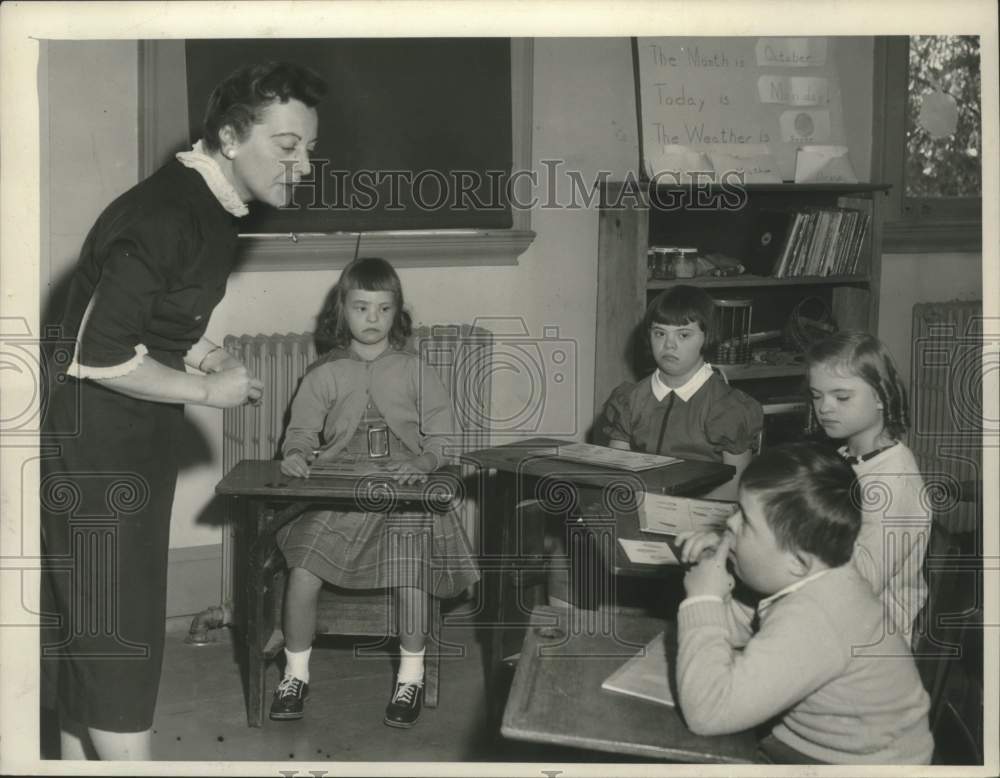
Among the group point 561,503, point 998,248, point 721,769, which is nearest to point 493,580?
point 561,503

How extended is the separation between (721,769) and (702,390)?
1608mm

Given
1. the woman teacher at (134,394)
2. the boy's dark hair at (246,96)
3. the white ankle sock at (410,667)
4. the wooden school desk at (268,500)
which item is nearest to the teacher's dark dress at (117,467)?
the woman teacher at (134,394)

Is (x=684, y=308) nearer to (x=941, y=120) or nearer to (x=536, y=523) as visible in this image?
(x=536, y=523)

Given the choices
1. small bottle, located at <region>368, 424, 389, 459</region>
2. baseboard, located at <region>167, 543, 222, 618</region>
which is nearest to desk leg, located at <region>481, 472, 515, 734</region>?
small bottle, located at <region>368, 424, 389, 459</region>

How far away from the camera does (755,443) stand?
3574 millimetres

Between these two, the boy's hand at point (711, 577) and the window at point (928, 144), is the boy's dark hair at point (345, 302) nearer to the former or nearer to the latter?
the boy's hand at point (711, 577)

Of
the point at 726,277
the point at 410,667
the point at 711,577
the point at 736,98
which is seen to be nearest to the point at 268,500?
the point at 410,667

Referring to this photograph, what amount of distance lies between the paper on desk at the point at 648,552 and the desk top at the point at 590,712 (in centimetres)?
29

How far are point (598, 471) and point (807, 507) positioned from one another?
1.07m

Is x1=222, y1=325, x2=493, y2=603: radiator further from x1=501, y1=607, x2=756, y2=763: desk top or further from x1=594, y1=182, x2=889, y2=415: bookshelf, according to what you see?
x1=501, y1=607, x2=756, y2=763: desk top

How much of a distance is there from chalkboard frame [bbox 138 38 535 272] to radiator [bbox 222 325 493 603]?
24 centimetres

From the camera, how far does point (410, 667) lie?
3.08 meters

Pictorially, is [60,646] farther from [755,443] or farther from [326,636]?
[755,443]

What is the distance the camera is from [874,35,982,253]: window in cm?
435
